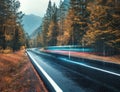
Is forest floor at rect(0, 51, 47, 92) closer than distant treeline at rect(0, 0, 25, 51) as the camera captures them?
Yes

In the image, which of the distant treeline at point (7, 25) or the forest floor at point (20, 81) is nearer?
the forest floor at point (20, 81)

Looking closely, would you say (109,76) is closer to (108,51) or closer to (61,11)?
(108,51)

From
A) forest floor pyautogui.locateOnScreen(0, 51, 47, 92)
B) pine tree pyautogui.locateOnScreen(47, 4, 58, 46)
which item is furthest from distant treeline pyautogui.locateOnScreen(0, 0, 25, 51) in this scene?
forest floor pyautogui.locateOnScreen(0, 51, 47, 92)

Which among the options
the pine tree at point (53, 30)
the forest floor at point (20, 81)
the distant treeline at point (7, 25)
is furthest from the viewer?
the pine tree at point (53, 30)

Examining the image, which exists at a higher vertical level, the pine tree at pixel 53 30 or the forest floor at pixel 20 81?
the pine tree at pixel 53 30

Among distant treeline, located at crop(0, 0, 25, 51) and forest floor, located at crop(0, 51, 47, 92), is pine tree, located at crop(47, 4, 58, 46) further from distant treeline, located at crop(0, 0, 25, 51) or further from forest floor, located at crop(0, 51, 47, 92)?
forest floor, located at crop(0, 51, 47, 92)

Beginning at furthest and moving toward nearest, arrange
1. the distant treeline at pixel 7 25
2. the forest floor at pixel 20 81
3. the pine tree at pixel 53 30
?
1. the pine tree at pixel 53 30
2. the distant treeline at pixel 7 25
3. the forest floor at pixel 20 81

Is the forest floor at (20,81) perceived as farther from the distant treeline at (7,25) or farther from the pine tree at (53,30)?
the pine tree at (53,30)

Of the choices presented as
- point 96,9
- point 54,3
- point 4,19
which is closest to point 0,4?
point 4,19

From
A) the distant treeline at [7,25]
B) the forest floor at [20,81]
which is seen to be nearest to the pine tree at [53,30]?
the distant treeline at [7,25]

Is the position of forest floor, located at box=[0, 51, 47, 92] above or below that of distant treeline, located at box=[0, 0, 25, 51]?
below

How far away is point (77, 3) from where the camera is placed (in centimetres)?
5338

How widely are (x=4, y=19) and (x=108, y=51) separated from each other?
27.5m

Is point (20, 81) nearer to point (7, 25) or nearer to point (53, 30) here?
point (7, 25)
